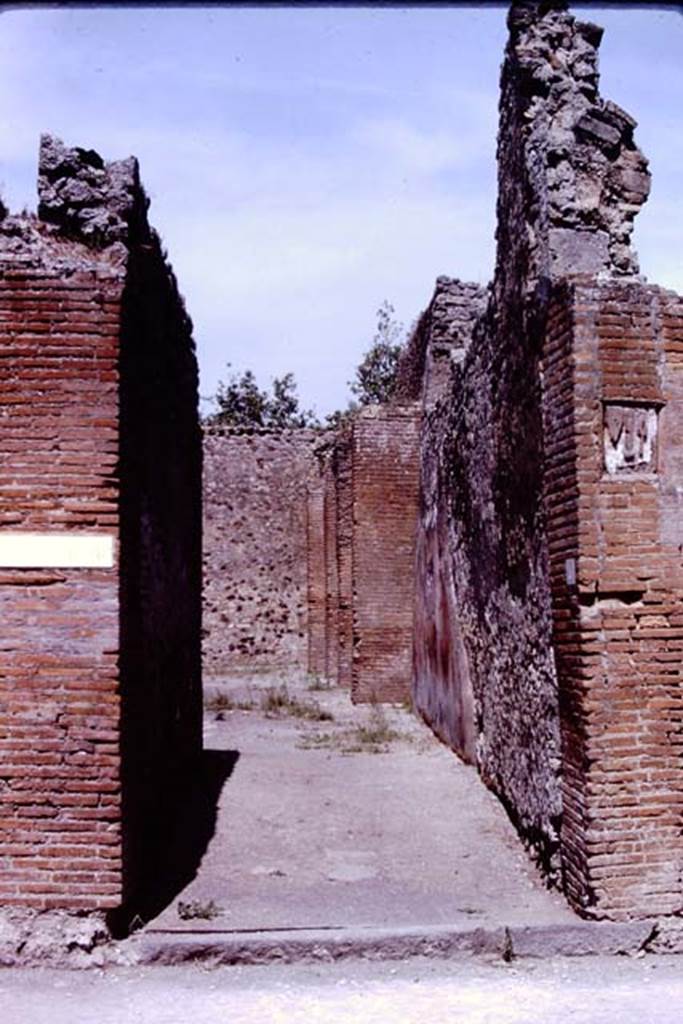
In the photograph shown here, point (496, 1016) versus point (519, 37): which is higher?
point (519, 37)

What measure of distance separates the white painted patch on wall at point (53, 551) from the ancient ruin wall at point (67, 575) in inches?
0.5

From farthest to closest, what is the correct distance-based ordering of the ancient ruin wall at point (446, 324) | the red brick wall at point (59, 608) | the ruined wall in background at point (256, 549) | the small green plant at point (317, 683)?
the ruined wall in background at point (256, 549)
the small green plant at point (317, 683)
the ancient ruin wall at point (446, 324)
the red brick wall at point (59, 608)

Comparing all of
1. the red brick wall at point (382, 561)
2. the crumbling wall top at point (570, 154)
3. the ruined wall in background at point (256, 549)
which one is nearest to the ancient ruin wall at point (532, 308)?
the crumbling wall top at point (570, 154)

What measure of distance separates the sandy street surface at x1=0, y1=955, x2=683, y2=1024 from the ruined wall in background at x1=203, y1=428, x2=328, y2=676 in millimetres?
17931

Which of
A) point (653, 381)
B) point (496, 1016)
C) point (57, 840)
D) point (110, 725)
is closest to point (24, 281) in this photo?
point (110, 725)

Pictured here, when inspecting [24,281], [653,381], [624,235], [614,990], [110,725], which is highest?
[624,235]

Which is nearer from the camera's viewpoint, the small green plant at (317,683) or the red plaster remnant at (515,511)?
the red plaster remnant at (515,511)

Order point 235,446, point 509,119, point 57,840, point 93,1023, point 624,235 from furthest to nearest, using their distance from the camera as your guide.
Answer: point 235,446
point 509,119
point 624,235
point 57,840
point 93,1023

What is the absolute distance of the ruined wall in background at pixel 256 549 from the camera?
77.5 ft

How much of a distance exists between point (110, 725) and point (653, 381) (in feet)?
11.4

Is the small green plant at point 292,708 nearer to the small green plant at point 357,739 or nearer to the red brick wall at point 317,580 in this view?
the small green plant at point 357,739

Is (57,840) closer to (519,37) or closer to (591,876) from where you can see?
(591,876)

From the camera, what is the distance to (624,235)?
21.4 feet

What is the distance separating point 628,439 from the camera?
5871 mm
